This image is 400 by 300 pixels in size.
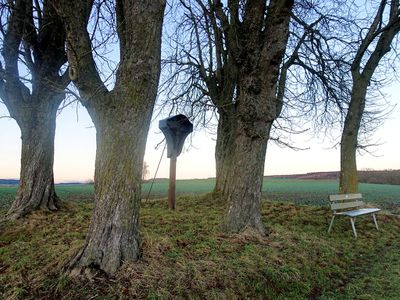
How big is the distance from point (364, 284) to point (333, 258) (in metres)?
0.98

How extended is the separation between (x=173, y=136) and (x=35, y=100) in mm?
3869

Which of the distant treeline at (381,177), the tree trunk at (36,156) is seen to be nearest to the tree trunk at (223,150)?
the tree trunk at (36,156)

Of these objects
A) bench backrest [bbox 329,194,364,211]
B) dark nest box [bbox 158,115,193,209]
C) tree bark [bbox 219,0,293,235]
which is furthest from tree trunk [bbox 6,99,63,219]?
bench backrest [bbox 329,194,364,211]

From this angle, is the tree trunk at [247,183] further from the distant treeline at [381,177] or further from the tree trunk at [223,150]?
the distant treeline at [381,177]

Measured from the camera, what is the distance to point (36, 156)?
331 inches

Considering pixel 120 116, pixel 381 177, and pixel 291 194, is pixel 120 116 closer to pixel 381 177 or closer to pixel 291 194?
pixel 291 194

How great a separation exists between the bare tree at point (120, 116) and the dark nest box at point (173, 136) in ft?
17.1

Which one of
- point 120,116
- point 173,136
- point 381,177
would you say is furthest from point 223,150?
point 381,177

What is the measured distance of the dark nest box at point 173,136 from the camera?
32.6 ft

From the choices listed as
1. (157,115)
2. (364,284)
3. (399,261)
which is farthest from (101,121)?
(157,115)

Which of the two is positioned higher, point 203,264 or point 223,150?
point 223,150

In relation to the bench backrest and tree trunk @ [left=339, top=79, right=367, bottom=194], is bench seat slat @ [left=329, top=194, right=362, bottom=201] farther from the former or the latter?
tree trunk @ [left=339, top=79, right=367, bottom=194]

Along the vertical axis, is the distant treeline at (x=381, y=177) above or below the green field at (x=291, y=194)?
above

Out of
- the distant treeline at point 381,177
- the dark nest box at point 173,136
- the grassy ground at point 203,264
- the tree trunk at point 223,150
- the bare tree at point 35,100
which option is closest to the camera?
the grassy ground at point 203,264
